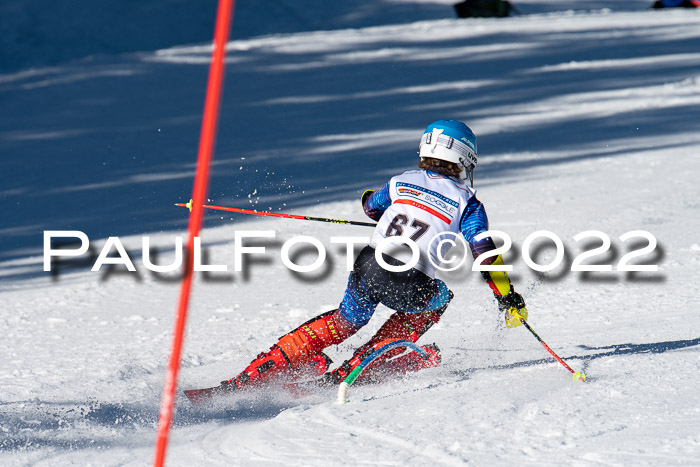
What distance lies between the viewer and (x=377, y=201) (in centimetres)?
479

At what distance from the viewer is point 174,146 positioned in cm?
1362

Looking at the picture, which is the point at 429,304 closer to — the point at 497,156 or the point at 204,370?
the point at 204,370

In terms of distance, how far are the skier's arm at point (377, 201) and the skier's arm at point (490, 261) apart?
1.56ft

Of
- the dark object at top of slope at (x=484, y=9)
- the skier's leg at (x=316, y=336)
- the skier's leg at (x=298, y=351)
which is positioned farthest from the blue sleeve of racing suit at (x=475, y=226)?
the dark object at top of slope at (x=484, y=9)

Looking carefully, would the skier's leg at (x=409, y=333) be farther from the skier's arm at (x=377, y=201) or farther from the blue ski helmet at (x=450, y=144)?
the blue ski helmet at (x=450, y=144)

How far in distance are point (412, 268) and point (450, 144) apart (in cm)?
65

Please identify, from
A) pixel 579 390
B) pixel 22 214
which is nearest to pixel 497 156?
pixel 22 214

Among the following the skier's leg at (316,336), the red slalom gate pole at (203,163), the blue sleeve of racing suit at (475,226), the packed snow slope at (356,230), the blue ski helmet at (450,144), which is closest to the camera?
the red slalom gate pole at (203,163)

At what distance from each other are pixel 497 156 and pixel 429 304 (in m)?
7.48

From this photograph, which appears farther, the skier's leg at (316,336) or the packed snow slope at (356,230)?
the skier's leg at (316,336)

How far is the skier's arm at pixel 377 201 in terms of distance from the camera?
474cm
